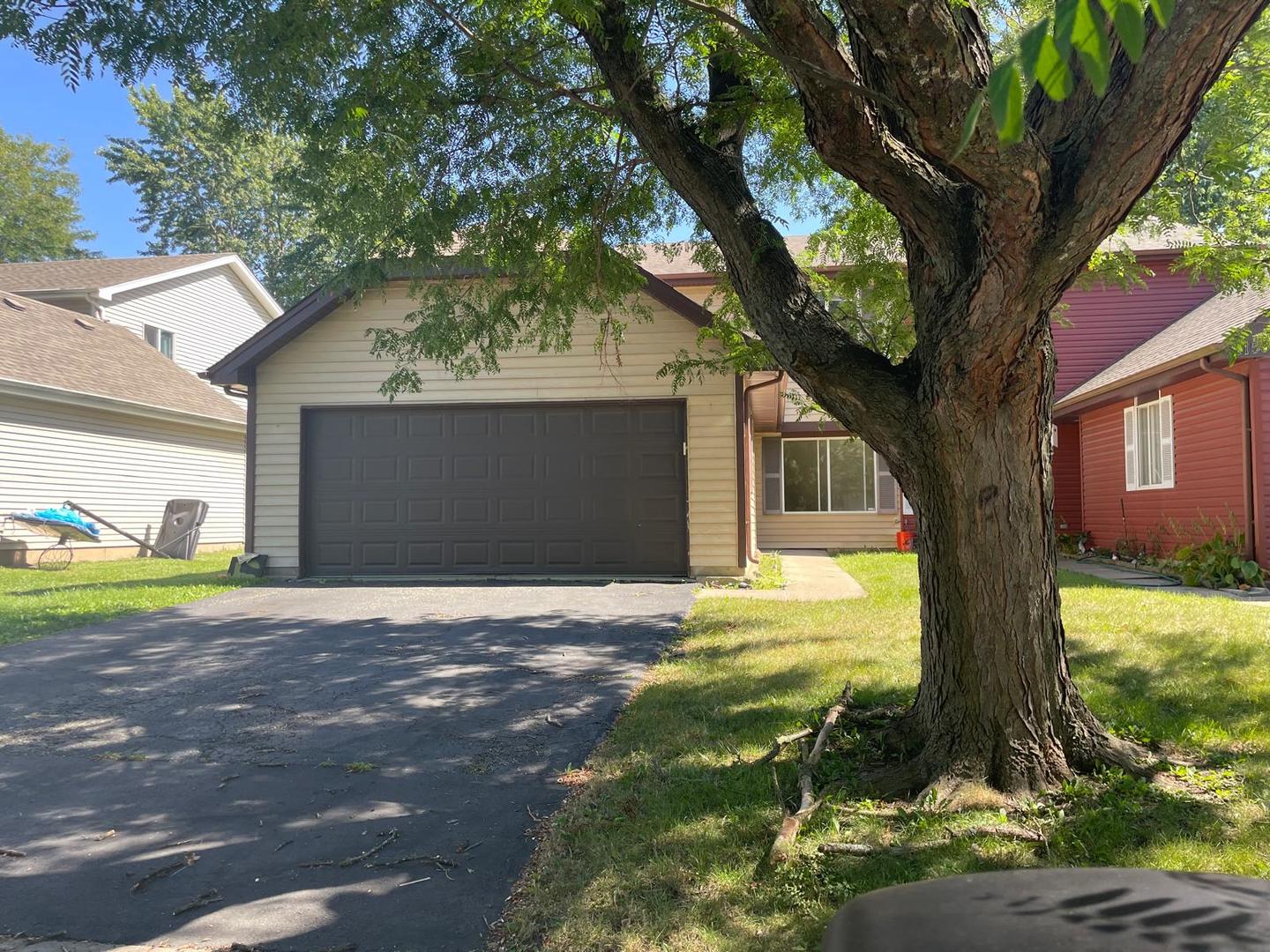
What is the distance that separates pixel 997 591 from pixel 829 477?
15.8m

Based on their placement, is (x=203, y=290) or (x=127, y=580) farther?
(x=203, y=290)

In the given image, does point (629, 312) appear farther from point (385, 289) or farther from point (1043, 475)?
point (1043, 475)

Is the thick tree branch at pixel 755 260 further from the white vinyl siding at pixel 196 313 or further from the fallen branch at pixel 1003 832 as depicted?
the white vinyl siding at pixel 196 313

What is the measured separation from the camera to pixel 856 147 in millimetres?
3953

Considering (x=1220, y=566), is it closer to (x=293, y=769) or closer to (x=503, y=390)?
(x=503, y=390)

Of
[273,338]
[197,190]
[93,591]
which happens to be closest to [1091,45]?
[273,338]

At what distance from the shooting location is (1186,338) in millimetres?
13633

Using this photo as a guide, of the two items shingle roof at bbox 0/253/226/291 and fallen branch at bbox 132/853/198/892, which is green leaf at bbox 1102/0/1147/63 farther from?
shingle roof at bbox 0/253/226/291

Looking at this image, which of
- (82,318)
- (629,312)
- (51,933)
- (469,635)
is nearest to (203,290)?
(82,318)

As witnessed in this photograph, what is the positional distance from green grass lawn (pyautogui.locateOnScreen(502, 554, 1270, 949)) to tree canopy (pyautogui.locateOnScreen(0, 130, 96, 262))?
4181 cm

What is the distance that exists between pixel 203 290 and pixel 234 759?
23.9m

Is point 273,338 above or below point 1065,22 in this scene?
above

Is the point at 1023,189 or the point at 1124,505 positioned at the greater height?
the point at 1023,189

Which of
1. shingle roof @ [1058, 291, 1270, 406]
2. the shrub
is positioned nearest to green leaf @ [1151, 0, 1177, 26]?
shingle roof @ [1058, 291, 1270, 406]
